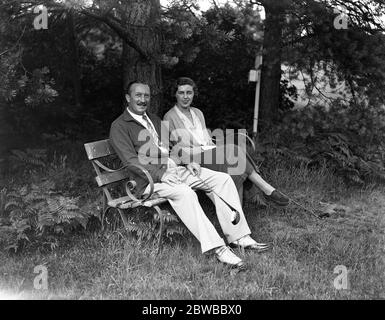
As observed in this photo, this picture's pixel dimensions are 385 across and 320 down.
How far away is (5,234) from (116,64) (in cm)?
436

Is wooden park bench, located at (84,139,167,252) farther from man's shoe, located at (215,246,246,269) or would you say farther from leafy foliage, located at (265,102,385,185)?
leafy foliage, located at (265,102,385,185)

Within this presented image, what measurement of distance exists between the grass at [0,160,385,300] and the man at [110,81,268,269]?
20 centimetres

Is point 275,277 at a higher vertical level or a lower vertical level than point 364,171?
lower

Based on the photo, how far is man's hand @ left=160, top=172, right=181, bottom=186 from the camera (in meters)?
4.37

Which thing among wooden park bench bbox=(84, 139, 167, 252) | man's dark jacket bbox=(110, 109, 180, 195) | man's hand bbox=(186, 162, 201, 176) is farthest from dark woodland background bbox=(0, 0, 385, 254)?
man's hand bbox=(186, 162, 201, 176)

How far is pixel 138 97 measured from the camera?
15.3 feet

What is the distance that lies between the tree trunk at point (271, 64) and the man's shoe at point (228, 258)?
309 cm

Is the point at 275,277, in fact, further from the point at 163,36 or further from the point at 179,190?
the point at 163,36

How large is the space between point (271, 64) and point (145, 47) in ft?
5.84

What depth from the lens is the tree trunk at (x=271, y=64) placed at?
20.2ft

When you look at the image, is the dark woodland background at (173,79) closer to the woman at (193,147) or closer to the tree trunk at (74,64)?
the tree trunk at (74,64)
